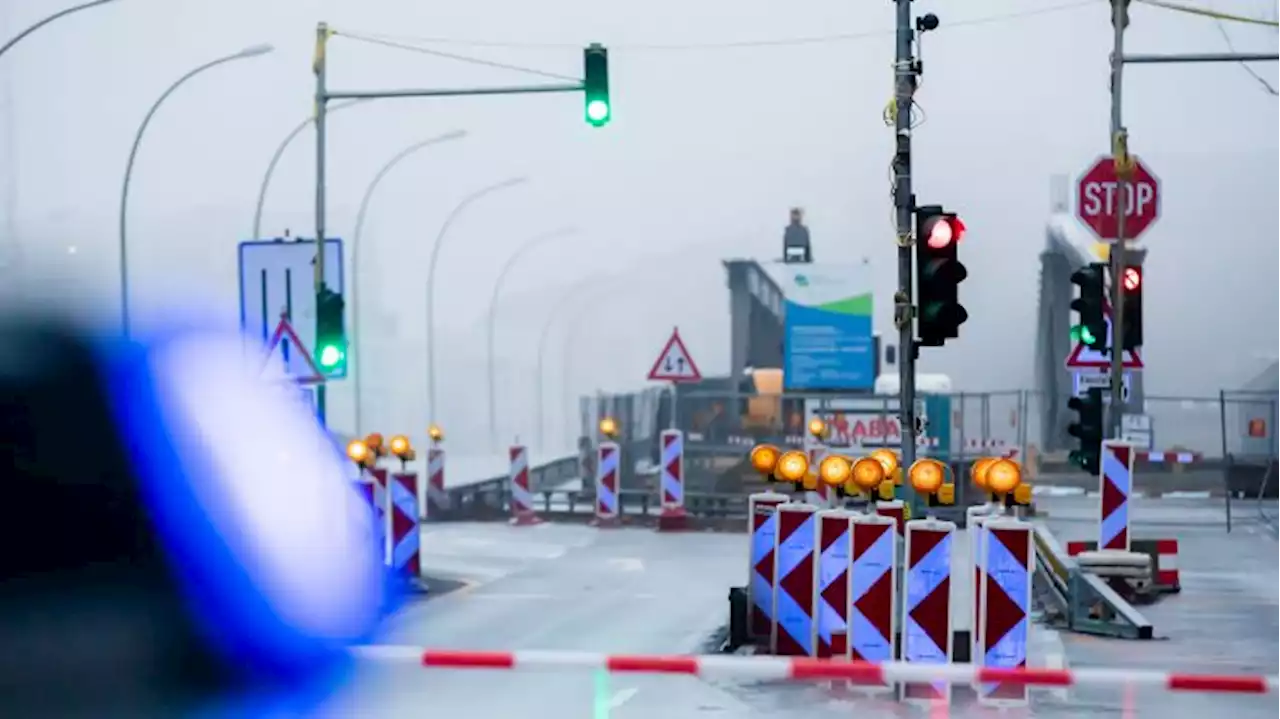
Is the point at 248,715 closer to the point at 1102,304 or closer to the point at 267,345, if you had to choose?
the point at 267,345

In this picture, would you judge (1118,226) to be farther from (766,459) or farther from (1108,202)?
(766,459)

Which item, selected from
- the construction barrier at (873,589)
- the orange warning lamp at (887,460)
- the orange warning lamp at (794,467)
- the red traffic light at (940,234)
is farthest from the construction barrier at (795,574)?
the red traffic light at (940,234)

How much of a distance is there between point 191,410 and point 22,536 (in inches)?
46.3

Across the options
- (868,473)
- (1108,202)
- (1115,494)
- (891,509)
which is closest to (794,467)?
(891,509)

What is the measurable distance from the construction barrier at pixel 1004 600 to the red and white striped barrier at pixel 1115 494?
8775 mm

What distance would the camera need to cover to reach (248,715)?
11781 mm

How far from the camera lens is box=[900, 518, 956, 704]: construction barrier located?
14.4 meters

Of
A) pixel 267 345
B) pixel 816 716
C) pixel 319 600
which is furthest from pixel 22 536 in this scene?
pixel 267 345

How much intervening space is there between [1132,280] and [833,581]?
40.3 ft

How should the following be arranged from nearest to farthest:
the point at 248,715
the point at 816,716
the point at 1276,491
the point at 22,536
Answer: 1. the point at 22,536
2. the point at 248,715
3. the point at 816,716
4. the point at 1276,491

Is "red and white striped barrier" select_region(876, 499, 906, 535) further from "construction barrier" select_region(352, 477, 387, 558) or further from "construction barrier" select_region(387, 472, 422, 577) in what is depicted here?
"construction barrier" select_region(387, 472, 422, 577)

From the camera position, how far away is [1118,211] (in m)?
27.2

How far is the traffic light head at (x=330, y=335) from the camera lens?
77.9 feet

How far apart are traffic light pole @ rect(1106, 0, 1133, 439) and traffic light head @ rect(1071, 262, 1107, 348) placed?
34 cm
